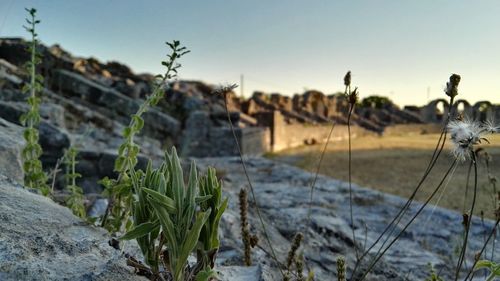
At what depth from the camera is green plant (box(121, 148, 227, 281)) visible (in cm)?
85

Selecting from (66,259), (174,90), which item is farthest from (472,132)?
(174,90)

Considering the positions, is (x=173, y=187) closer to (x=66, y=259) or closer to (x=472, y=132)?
(x=66, y=259)

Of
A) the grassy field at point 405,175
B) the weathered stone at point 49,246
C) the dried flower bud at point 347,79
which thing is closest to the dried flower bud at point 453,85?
the dried flower bud at point 347,79

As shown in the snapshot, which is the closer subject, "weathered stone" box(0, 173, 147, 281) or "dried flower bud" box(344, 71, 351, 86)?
"weathered stone" box(0, 173, 147, 281)

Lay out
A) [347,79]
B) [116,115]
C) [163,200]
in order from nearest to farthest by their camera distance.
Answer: [163,200], [347,79], [116,115]

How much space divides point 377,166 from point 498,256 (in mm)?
6814

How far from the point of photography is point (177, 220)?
0.89 m

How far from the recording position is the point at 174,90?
12.0 m

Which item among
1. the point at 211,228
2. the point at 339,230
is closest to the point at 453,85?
the point at 211,228

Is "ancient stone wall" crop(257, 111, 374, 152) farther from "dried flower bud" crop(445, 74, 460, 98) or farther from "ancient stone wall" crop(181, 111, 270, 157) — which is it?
"dried flower bud" crop(445, 74, 460, 98)

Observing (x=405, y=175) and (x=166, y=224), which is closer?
(x=166, y=224)

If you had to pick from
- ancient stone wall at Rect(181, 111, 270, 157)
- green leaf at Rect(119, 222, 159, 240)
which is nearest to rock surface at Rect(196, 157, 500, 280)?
green leaf at Rect(119, 222, 159, 240)

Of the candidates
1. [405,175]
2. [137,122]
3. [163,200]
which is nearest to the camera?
[163,200]

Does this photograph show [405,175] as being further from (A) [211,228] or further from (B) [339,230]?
(A) [211,228]
